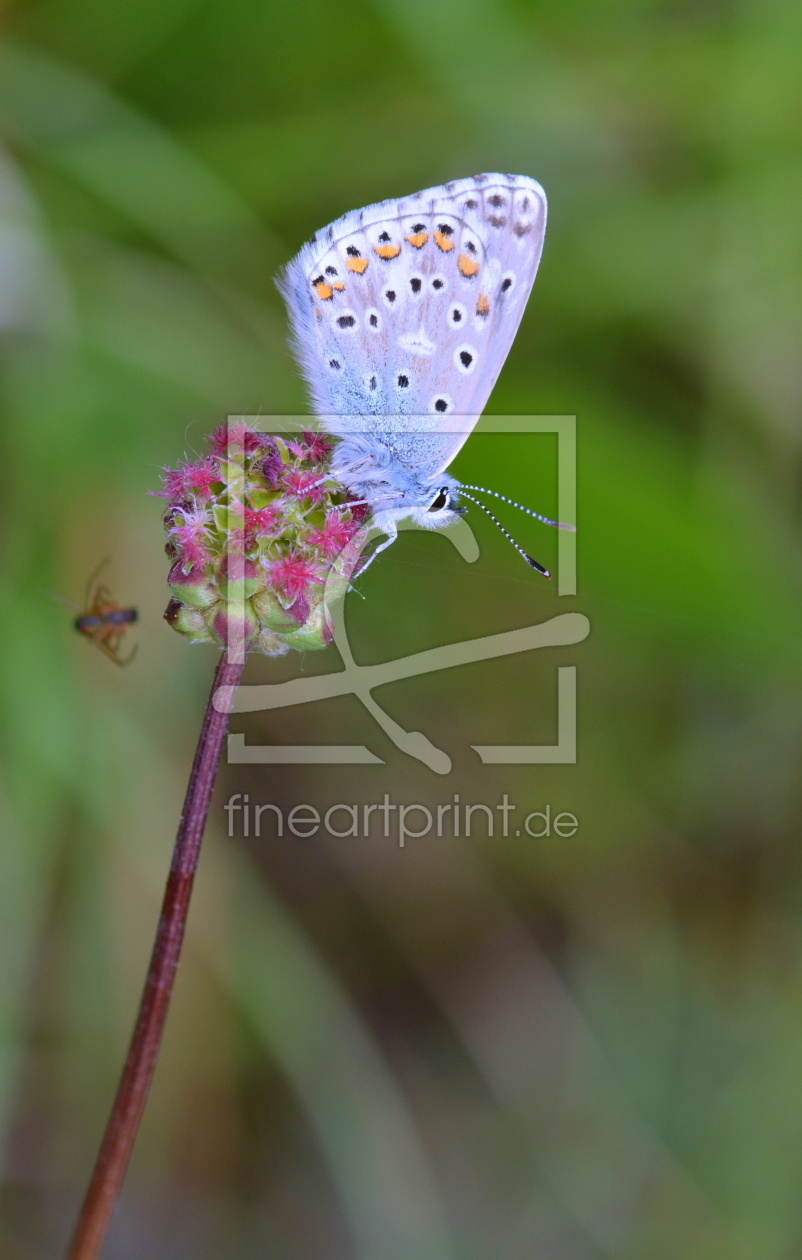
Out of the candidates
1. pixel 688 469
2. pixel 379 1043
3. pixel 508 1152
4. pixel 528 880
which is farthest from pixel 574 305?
pixel 508 1152

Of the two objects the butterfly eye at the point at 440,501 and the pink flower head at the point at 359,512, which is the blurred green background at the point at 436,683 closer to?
the butterfly eye at the point at 440,501

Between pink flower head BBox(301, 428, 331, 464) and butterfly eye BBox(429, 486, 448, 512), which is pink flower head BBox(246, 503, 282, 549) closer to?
pink flower head BBox(301, 428, 331, 464)

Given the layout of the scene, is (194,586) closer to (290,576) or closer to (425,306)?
(290,576)

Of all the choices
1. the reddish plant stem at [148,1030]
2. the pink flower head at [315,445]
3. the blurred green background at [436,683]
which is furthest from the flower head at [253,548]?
the blurred green background at [436,683]

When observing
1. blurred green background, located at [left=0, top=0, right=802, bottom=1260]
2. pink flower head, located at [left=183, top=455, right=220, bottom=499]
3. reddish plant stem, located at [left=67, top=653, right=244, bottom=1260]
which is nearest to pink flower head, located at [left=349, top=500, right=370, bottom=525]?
pink flower head, located at [left=183, top=455, right=220, bottom=499]

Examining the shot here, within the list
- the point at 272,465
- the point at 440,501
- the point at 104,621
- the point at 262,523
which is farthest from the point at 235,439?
the point at 104,621

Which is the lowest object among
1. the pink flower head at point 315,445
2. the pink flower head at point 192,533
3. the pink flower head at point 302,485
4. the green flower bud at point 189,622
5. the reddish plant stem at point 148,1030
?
the reddish plant stem at point 148,1030

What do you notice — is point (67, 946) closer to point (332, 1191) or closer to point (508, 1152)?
point (332, 1191)
